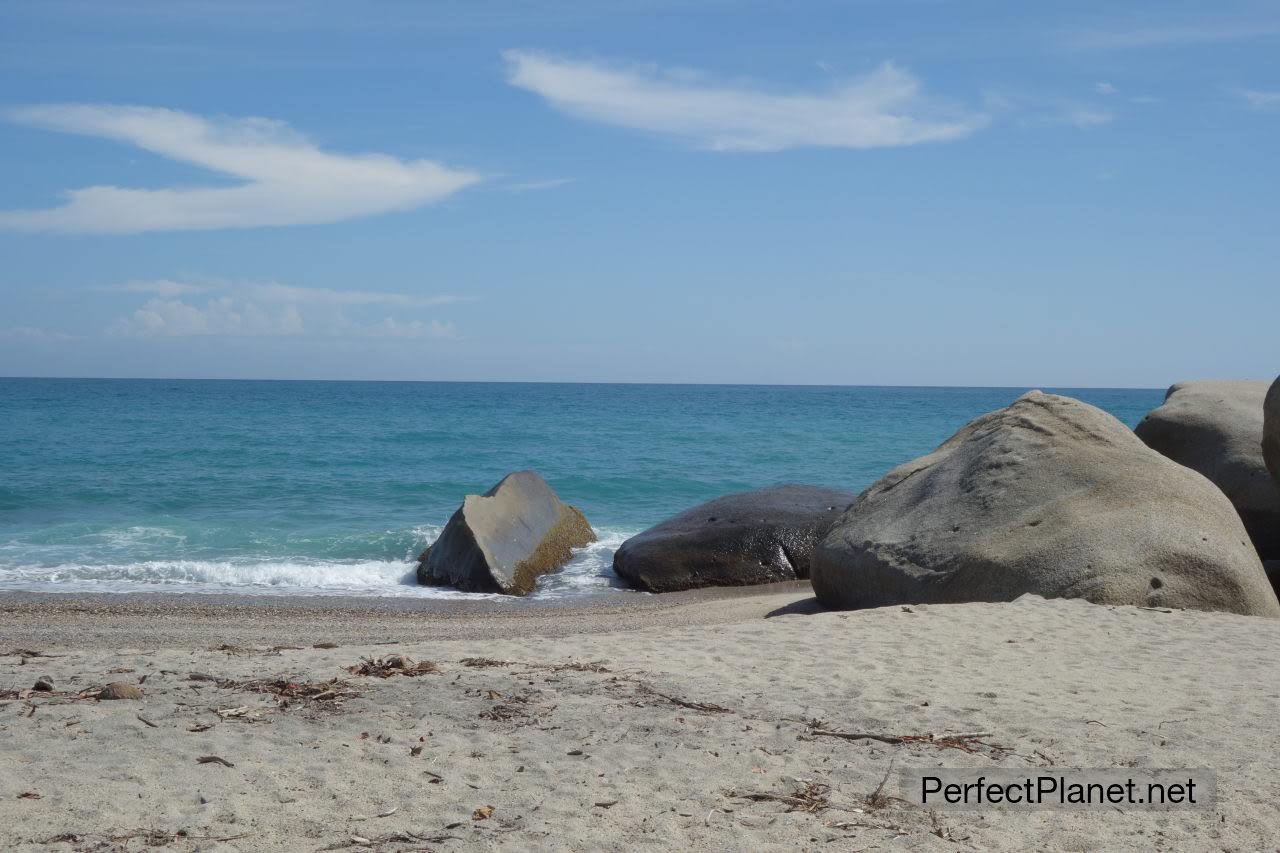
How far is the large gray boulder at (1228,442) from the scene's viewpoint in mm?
12734

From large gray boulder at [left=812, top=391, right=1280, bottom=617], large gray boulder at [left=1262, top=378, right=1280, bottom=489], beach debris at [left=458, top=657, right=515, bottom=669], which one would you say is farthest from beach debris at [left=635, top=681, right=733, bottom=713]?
large gray boulder at [left=1262, top=378, right=1280, bottom=489]

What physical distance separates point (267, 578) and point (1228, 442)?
1289 cm

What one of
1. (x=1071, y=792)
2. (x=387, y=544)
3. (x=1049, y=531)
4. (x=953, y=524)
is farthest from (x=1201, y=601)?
(x=387, y=544)

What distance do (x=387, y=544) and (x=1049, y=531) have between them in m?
11.3

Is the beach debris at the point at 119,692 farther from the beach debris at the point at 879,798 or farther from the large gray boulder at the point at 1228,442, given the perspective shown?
the large gray boulder at the point at 1228,442

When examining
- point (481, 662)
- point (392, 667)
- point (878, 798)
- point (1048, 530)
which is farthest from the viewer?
point (1048, 530)

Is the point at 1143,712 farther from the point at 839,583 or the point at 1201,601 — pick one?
the point at 839,583

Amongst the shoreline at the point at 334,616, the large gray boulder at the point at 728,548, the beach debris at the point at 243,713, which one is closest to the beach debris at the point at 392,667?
the beach debris at the point at 243,713

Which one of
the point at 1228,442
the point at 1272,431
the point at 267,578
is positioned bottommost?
the point at 267,578

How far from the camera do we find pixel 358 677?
655 cm

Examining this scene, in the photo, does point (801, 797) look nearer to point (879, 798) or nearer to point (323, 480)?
point (879, 798)

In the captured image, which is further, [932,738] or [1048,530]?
[1048,530]

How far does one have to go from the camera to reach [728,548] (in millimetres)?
14180

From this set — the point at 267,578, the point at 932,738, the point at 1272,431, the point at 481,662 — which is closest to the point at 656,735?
the point at 932,738
